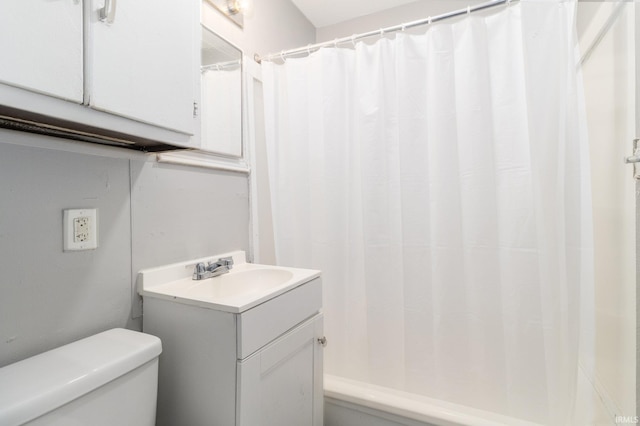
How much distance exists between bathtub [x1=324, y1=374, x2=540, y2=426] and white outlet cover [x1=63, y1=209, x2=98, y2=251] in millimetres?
1133

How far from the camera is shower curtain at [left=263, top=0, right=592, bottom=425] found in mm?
1111

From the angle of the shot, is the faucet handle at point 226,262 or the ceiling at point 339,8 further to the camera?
the ceiling at point 339,8

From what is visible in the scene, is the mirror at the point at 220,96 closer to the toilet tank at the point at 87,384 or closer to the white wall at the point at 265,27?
the white wall at the point at 265,27

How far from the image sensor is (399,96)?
1352mm

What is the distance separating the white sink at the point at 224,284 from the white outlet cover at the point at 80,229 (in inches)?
7.9

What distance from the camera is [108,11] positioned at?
2.07ft

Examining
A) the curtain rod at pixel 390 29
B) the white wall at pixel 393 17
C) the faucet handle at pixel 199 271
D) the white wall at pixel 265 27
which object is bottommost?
the faucet handle at pixel 199 271

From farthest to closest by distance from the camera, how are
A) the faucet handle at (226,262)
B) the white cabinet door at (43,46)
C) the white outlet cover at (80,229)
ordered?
the faucet handle at (226,262) → the white outlet cover at (80,229) → the white cabinet door at (43,46)

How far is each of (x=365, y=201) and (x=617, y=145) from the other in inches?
38.2

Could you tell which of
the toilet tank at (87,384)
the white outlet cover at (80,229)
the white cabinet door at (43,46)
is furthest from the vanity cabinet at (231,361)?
the white cabinet door at (43,46)

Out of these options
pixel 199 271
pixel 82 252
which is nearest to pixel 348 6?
pixel 199 271

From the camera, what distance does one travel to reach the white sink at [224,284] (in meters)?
0.86

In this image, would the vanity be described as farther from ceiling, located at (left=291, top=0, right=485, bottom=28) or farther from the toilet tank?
ceiling, located at (left=291, top=0, right=485, bottom=28)

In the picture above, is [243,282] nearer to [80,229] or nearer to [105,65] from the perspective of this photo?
[80,229]
